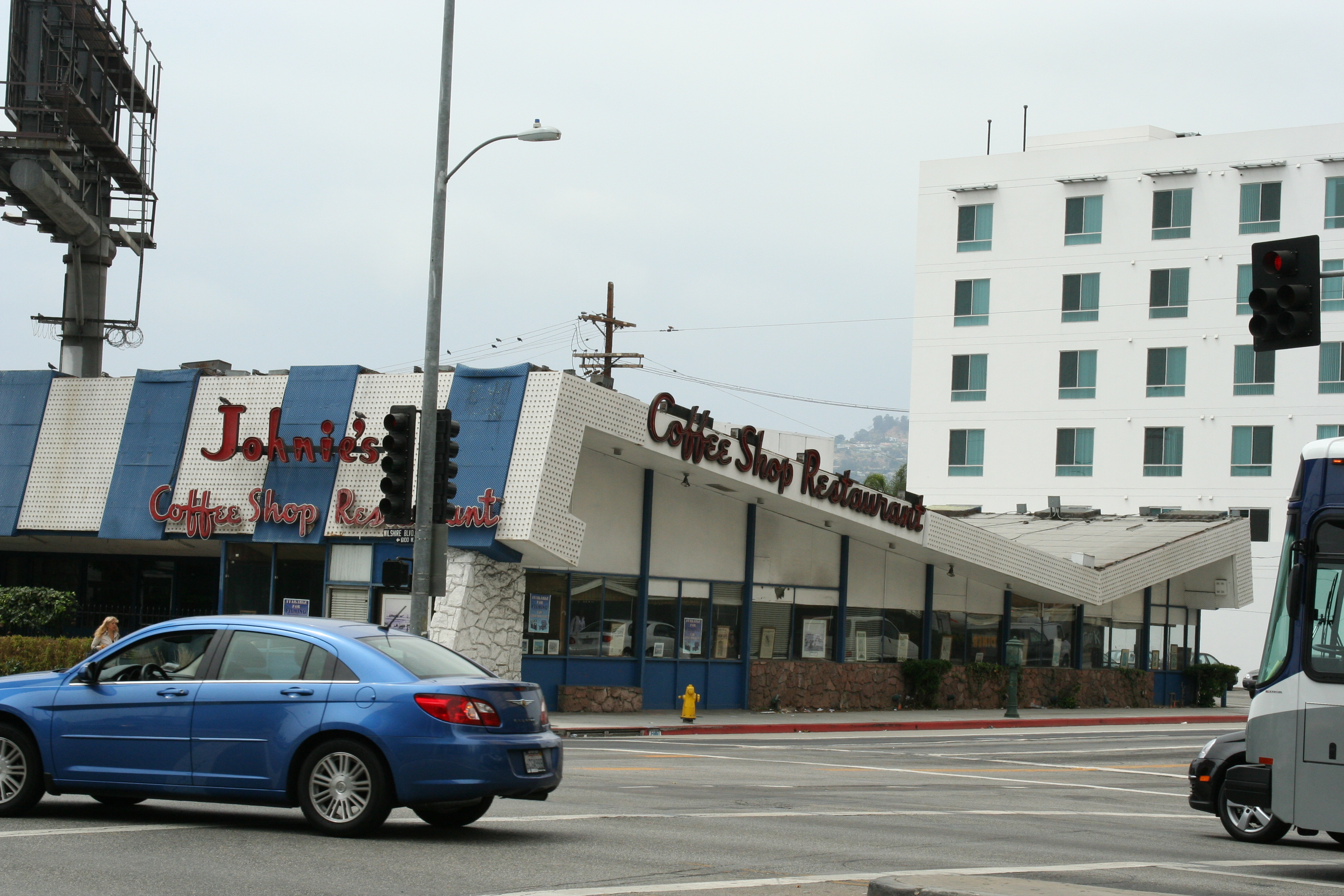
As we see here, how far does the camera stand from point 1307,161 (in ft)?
194

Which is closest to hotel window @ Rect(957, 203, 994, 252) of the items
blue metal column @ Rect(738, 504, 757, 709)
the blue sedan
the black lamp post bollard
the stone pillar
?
the black lamp post bollard

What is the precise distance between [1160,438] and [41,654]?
46227mm

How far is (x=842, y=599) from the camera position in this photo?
36.6 m

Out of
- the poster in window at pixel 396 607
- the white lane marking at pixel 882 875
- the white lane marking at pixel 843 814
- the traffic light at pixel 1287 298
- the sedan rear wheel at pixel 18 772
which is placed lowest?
the white lane marking at pixel 843 814

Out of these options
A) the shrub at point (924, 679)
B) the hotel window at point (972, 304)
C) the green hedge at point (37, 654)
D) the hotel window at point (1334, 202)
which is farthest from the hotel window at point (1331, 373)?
the green hedge at point (37, 654)

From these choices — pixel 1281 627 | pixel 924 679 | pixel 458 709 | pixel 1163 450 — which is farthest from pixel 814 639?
pixel 1163 450

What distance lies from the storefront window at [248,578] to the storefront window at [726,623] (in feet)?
31.4

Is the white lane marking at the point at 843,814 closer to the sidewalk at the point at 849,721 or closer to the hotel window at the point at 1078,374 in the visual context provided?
the sidewalk at the point at 849,721

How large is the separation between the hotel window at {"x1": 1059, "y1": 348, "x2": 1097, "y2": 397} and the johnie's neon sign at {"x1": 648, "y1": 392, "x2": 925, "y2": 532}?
96.9ft

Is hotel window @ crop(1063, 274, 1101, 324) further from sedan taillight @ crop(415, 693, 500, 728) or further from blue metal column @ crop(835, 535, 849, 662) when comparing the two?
sedan taillight @ crop(415, 693, 500, 728)

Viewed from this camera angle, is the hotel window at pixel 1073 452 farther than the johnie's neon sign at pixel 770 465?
Yes

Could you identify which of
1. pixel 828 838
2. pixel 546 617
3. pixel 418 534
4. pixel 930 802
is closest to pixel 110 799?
pixel 828 838

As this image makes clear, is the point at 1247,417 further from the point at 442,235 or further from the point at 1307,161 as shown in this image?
the point at 442,235

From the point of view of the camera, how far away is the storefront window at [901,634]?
38.0 meters
